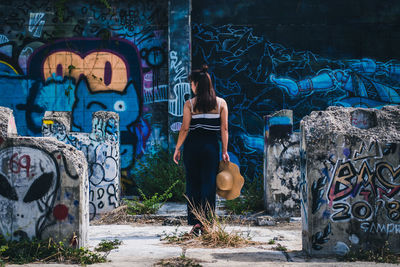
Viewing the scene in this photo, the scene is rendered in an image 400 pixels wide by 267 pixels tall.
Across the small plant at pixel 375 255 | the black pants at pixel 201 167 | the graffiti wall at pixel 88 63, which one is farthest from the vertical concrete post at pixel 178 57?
the small plant at pixel 375 255

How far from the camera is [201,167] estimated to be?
5270 millimetres

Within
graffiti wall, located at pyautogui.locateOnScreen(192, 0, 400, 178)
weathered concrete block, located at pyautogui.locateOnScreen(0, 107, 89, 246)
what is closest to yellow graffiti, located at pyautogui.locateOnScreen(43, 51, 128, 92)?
graffiti wall, located at pyautogui.locateOnScreen(192, 0, 400, 178)

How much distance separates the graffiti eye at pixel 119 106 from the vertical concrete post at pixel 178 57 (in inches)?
43.8

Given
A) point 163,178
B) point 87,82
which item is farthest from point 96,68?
point 163,178

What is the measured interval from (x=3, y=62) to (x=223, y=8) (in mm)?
5247

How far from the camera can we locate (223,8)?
10508 mm

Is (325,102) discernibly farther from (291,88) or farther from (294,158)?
(294,158)

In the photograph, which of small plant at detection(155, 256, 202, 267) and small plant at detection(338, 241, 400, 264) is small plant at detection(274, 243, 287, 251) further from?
small plant at detection(155, 256, 202, 267)

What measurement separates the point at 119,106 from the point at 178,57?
178 cm

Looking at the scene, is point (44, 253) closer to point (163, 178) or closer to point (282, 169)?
point (282, 169)

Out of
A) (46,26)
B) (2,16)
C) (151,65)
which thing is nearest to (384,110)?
(151,65)

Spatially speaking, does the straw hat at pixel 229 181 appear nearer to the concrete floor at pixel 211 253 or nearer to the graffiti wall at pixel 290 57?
the concrete floor at pixel 211 253

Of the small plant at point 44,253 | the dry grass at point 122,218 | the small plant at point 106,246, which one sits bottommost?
the dry grass at point 122,218

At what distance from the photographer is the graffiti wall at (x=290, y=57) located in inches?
414
